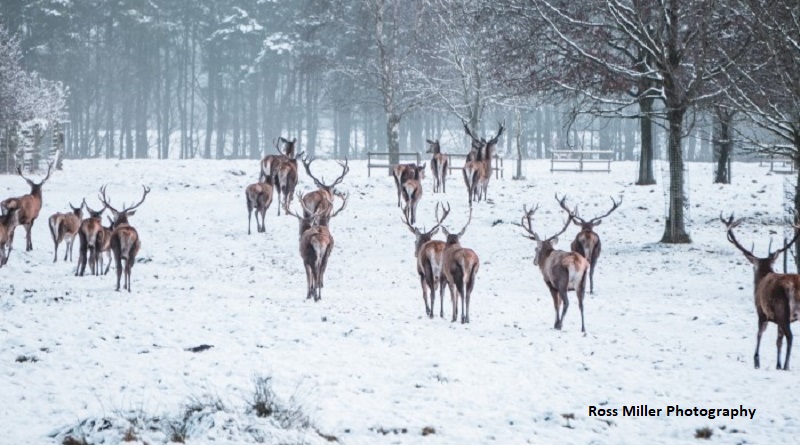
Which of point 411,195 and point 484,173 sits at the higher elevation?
point 484,173

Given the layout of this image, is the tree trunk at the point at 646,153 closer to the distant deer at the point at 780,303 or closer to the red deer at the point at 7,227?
the distant deer at the point at 780,303

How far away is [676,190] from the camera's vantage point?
58.0ft

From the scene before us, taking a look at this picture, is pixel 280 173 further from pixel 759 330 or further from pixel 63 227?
pixel 759 330

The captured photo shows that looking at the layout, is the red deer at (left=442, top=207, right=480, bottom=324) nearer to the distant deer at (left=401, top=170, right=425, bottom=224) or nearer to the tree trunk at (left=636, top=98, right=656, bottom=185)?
the distant deer at (left=401, top=170, right=425, bottom=224)

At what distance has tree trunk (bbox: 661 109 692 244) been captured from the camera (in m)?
17.6

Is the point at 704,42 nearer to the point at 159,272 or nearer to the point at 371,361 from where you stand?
the point at 371,361

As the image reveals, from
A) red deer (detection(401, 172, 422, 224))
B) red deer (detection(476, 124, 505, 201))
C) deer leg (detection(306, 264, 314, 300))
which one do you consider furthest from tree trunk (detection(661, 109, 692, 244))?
deer leg (detection(306, 264, 314, 300))

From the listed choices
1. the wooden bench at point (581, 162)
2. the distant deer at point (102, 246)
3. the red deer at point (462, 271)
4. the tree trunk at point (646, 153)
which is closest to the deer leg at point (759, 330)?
the red deer at point (462, 271)

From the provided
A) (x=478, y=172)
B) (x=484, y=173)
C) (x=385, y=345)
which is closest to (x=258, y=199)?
(x=478, y=172)

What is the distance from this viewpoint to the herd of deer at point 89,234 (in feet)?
44.7

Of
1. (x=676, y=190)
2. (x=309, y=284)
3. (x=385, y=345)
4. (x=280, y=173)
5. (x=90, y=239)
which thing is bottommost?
(x=385, y=345)

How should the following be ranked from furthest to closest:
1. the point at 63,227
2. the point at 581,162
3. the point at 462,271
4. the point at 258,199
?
the point at 581,162 → the point at 258,199 → the point at 63,227 → the point at 462,271

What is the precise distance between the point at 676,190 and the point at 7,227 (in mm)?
Result: 14111

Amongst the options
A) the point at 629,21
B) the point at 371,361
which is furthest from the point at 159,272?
the point at 629,21
